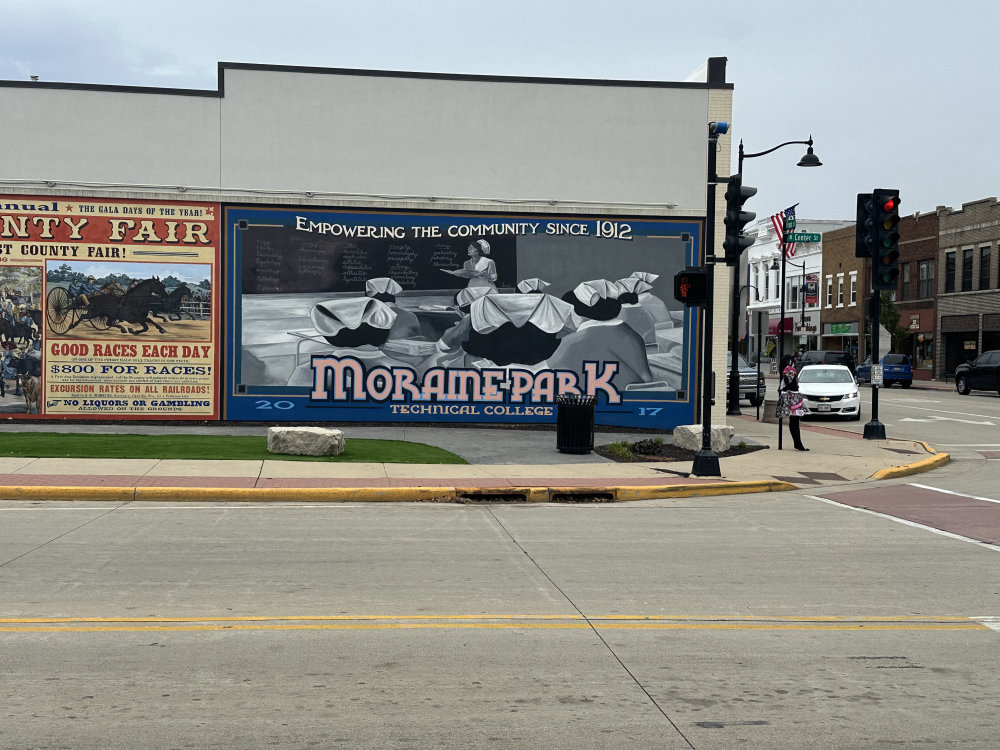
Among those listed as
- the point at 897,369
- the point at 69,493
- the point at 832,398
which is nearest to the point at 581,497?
the point at 69,493

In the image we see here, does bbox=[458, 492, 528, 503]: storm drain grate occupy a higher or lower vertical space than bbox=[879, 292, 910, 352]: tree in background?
lower

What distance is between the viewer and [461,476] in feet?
47.3

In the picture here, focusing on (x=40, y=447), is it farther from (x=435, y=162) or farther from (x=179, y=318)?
(x=435, y=162)

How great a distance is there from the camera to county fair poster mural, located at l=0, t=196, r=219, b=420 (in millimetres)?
20000

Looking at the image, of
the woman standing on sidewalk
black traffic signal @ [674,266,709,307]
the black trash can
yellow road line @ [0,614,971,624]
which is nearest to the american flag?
the woman standing on sidewalk

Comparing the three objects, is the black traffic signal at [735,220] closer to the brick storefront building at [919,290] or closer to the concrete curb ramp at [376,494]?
the concrete curb ramp at [376,494]

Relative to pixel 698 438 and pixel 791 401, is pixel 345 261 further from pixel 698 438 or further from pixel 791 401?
pixel 791 401

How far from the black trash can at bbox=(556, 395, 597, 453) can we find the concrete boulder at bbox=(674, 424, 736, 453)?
1979 millimetres

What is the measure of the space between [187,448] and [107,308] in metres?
5.66

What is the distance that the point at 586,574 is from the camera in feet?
27.7

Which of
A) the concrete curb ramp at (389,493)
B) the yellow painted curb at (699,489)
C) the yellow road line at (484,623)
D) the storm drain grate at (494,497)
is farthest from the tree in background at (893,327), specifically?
the yellow road line at (484,623)

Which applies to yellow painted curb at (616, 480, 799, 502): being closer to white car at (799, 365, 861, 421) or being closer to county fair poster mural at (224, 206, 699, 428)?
county fair poster mural at (224, 206, 699, 428)

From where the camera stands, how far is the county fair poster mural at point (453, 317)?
20.7 metres

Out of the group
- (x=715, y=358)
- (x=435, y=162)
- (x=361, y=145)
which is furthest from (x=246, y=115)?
(x=715, y=358)
